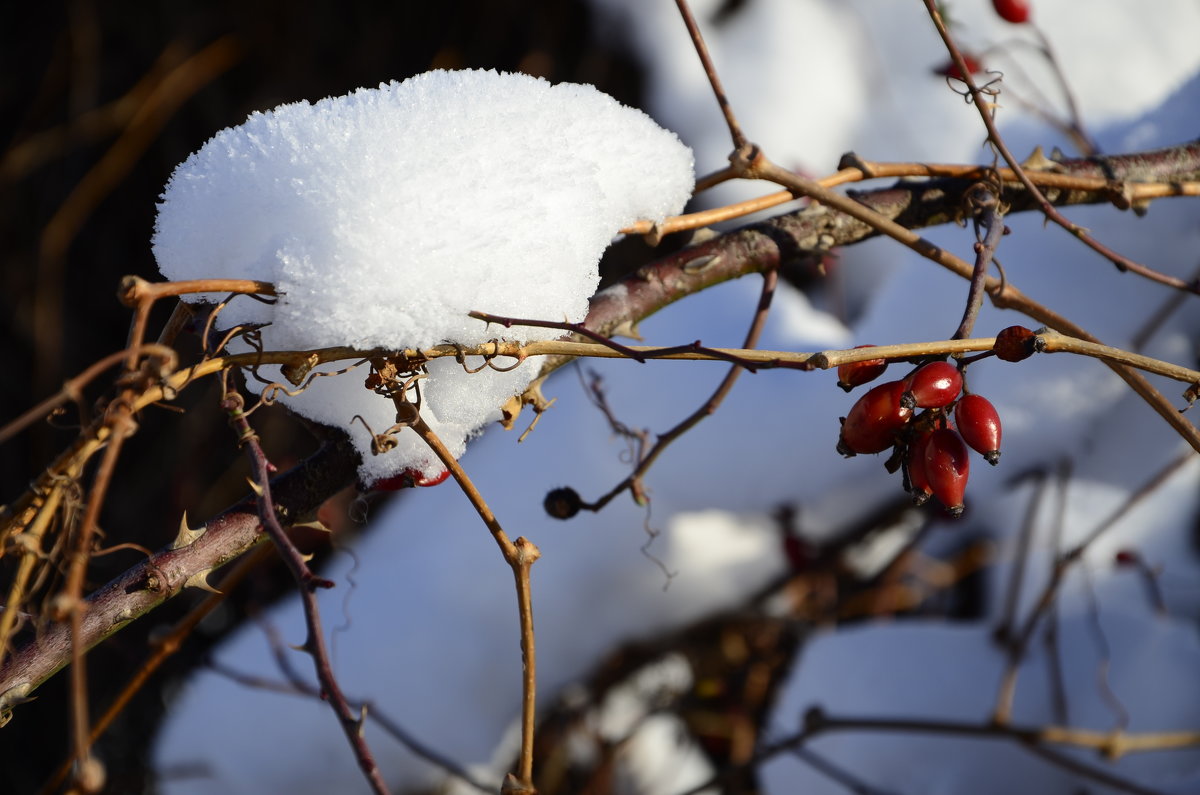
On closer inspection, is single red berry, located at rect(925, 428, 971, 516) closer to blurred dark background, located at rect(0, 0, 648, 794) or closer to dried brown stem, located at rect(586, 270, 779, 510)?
dried brown stem, located at rect(586, 270, 779, 510)

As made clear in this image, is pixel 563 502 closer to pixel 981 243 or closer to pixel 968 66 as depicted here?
pixel 981 243

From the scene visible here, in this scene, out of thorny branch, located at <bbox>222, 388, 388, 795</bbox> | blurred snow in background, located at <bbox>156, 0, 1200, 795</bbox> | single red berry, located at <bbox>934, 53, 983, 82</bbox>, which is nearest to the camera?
thorny branch, located at <bbox>222, 388, 388, 795</bbox>

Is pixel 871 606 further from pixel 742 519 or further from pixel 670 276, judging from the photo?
pixel 670 276

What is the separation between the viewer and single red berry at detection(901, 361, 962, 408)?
0.54 m

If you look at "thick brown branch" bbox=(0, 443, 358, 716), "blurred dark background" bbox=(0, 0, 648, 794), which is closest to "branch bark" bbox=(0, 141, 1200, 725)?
"thick brown branch" bbox=(0, 443, 358, 716)

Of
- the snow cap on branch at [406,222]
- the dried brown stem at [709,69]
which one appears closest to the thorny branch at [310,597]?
the snow cap on branch at [406,222]

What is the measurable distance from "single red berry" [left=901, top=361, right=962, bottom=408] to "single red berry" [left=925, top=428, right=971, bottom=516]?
0.07 feet

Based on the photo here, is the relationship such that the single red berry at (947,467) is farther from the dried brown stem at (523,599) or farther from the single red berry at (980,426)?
the dried brown stem at (523,599)

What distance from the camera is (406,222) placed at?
1.86 ft

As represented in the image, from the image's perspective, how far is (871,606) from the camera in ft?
Answer: 5.62

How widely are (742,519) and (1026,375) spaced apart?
44 cm

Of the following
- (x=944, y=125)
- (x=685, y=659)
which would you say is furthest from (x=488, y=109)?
(x=944, y=125)

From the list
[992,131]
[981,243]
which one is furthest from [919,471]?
[992,131]

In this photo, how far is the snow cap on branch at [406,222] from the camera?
56cm
